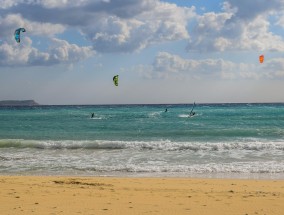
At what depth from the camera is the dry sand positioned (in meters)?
7.36

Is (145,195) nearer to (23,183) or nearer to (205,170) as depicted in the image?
(23,183)

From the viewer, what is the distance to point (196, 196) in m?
8.73

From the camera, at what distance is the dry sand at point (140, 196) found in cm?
736

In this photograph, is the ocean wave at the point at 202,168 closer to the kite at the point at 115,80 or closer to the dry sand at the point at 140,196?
the dry sand at the point at 140,196

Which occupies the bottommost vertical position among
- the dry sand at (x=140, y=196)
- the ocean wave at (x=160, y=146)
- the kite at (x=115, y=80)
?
the ocean wave at (x=160, y=146)

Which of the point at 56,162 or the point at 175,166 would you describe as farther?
the point at 56,162

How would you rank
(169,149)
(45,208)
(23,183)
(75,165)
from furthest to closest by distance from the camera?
(169,149), (75,165), (23,183), (45,208)

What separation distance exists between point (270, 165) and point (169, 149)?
659cm

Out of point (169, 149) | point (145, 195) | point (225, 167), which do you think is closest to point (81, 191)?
point (145, 195)

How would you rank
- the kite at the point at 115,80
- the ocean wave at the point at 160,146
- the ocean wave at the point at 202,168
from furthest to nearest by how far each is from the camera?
the kite at the point at 115,80 → the ocean wave at the point at 160,146 → the ocean wave at the point at 202,168

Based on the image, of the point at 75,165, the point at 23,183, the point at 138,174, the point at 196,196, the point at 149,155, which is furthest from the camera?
the point at 149,155

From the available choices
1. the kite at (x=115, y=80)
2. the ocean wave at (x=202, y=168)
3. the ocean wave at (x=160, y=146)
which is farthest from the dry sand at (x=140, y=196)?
the kite at (x=115, y=80)

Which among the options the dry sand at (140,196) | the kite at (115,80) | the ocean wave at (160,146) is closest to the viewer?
the dry sand at (140,196)

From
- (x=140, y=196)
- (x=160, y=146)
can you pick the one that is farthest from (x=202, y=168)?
(x=160, y=146)
